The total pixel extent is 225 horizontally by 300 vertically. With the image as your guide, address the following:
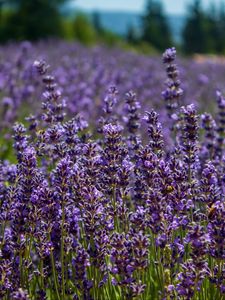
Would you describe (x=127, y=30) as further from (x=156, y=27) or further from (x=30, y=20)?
(x=30, y=20)

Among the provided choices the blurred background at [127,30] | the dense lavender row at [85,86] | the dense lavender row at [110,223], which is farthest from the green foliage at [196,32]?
the dense lavender row at [110,223]

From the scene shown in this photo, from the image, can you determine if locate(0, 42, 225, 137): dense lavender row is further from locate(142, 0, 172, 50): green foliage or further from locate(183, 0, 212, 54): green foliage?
locate(183, 0, 212, 54): green foliage

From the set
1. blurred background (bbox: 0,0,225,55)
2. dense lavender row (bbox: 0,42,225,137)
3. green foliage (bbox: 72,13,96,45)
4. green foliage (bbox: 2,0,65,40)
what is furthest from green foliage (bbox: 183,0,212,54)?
dense lavender row (bbox: 0,42,225,137)

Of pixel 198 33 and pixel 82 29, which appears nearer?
pixel 82 29

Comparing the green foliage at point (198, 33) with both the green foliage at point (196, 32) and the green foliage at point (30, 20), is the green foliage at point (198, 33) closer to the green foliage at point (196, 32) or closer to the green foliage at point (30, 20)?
the green foliage at point (196, 32)

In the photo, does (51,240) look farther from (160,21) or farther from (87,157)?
(160,21)

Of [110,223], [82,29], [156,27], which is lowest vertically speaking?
[110,223]

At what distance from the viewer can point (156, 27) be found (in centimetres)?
4172

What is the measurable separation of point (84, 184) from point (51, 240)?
1.33 ft

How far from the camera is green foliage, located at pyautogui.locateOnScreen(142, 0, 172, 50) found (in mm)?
40750

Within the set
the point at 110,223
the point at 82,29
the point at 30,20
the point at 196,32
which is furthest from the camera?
the point at 196,32

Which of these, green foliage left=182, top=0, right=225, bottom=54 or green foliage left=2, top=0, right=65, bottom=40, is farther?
green foliage left=182, top=0, right=225, bottom=54

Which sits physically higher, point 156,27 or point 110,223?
point 156,27

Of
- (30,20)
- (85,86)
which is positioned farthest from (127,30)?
(85,86)
